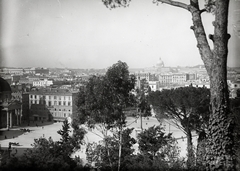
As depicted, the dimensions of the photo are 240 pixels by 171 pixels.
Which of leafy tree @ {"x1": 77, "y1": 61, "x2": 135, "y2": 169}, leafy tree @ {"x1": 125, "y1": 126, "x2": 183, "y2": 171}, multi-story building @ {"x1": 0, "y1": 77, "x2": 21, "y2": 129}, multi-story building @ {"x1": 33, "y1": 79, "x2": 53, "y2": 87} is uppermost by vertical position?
leafy tree @ {"x1": 77, "y1": 61, "x2": 135, "y2": 169}

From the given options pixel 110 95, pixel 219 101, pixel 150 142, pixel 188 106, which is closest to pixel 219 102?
pixel 219 101

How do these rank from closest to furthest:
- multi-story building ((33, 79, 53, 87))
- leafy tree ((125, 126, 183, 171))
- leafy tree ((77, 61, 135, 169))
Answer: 1. leafy tree ((77, 61, 135, 169))
2. leafy tree ((125, 126, 183, 171))
3. multi-story building ((33, 79, 53, 87))

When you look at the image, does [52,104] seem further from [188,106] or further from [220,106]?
[220,106]

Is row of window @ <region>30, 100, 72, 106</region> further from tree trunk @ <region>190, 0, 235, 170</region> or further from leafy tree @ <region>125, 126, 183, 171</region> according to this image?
tree trunk @ <region>190, 0, 235, 170</region>

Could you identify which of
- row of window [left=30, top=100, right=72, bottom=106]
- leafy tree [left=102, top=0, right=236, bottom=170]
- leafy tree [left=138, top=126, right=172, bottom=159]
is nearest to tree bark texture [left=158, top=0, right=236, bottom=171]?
leafy tree [left=102, top=0, right=236, bottom=170]

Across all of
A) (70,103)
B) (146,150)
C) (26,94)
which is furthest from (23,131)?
(146,150)

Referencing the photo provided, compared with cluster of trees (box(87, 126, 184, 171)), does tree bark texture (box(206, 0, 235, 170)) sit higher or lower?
higher

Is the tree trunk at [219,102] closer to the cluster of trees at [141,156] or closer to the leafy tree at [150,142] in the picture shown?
the cluster of trees at [141,156]
